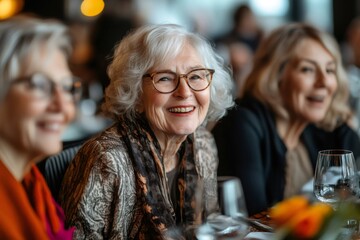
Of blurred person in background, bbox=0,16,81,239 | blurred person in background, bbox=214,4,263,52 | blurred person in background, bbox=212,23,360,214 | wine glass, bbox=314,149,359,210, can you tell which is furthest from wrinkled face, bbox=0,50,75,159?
blurred person in background, bbox=214,4,263,52

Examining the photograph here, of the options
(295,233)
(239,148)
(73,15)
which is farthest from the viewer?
(73,15)

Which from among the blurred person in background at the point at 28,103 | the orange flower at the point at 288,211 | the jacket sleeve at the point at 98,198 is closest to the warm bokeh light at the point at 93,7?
the jacket sleeve at the point at 98,198

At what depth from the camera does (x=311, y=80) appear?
9.04 ft

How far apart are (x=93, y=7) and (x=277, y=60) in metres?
5.67

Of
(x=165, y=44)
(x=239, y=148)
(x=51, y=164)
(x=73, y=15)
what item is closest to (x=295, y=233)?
(x=165, y=44)

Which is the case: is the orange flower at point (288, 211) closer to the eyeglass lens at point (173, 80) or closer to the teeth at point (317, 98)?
the eyeglass lens at point (173, 80)

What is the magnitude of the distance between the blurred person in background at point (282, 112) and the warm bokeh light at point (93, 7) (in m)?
5.53

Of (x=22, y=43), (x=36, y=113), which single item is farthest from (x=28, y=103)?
(x=22, y=43)

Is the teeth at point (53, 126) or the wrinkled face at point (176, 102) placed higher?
the teeth at point (53, 126)

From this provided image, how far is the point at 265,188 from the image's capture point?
2709mm

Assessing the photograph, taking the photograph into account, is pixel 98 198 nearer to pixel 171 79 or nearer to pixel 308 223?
pixel 171 79

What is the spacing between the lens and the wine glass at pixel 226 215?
4.32 feet

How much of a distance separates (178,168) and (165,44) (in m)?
0.47

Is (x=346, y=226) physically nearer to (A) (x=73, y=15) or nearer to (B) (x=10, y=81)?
(B) (x=10, y=81)
